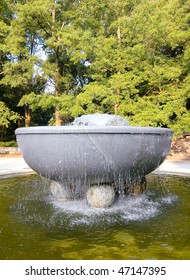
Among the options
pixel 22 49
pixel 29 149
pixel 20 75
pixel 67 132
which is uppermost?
pixel 22 49

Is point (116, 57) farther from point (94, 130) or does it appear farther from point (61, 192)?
point (94, 130)

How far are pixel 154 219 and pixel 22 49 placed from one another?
10.1 meters

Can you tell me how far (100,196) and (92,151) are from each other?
26.8 inches

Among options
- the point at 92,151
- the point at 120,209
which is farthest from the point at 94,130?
the point at 120,209

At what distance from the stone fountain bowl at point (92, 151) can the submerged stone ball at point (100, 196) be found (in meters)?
0.10

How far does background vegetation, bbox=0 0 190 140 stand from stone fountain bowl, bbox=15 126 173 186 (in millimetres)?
5750

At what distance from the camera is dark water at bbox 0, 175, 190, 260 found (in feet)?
7.72

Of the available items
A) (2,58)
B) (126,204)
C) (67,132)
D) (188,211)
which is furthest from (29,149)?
(2,58)

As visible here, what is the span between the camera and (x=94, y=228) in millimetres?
2906

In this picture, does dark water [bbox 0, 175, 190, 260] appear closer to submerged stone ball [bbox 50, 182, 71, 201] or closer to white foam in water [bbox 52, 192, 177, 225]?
white foam in water [bbox 52, 192, 177, 225]

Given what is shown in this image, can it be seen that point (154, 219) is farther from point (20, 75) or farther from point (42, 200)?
point (20, 75)

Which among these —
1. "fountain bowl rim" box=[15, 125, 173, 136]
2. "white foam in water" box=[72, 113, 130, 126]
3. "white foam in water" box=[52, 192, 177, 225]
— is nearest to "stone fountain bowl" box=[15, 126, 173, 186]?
"fountain bowl rim" box=[15, 125, 173, 136]

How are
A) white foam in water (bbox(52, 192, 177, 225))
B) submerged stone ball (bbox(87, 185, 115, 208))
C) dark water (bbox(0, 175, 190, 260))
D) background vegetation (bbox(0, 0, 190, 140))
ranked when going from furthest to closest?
background vegetation (bbox(0, 0, 190, 140)) < submerged stone ball (bbox(87, 185, 115, 208)) < white foam in water (bbox(52, 192, 177, 225)) < dark water (bbox(0, 175, 190, 260))
